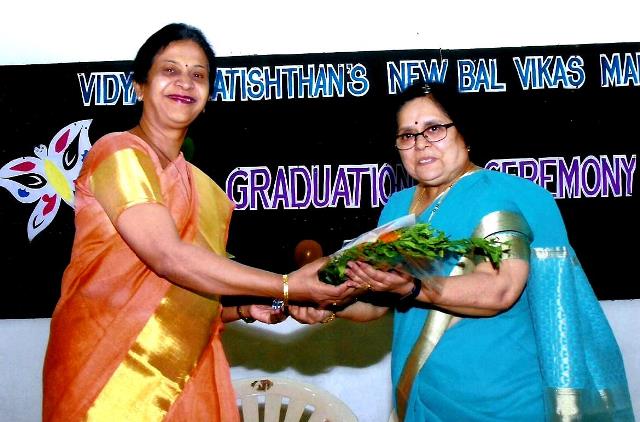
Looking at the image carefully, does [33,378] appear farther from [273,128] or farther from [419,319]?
[419,319]

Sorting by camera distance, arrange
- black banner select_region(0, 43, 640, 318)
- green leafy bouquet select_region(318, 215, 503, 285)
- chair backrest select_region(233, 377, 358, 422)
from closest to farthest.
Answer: green leafy bouquet select_region(318, 215, 503, 285)
chair backrest select_region(233, 377, 358, 422)
black banner select_region(0, 43, 640, 318)

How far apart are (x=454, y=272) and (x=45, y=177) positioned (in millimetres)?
2308

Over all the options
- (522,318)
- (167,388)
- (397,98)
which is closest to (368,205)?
(397,98)

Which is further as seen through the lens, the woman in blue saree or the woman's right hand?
the woman's right hand

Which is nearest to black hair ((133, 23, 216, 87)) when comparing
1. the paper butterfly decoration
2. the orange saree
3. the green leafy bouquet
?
the orange saree

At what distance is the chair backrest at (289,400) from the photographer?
112 inches

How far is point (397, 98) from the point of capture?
7.13 feet

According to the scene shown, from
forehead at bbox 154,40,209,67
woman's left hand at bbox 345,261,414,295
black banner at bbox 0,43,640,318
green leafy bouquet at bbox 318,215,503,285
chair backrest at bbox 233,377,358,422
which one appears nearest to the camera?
green leafy bouquet at bbox 318,215,503,285

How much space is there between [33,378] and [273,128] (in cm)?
168

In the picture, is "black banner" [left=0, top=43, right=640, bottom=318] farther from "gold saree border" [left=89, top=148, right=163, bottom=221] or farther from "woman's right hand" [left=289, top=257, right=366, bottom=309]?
"gold saree border" [left=89, top=148, right=163, bottom=221]

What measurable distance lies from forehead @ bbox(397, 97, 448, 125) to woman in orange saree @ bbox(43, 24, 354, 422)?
1.61ft

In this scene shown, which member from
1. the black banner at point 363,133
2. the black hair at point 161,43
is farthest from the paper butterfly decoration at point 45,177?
the black hair at point 161,43

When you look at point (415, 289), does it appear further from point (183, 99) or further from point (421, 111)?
point (183, 99)

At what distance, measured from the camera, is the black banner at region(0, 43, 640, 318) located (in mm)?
3479
